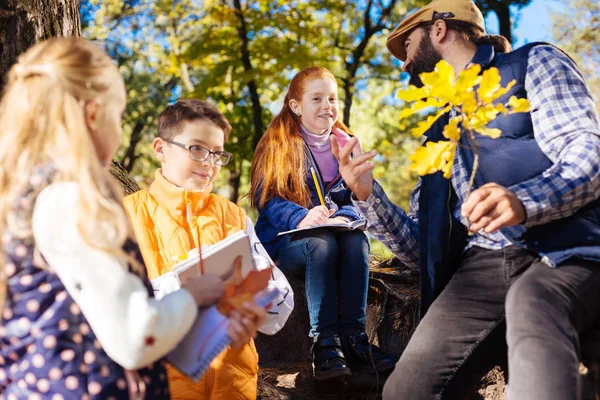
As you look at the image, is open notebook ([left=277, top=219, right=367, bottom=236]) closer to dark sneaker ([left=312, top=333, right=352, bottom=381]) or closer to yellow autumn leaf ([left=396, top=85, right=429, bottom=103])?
dark sneaker ([left=312, top=333, right=352, bottom=381])

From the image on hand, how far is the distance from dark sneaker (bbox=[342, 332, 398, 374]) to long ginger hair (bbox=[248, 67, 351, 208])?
87 cm

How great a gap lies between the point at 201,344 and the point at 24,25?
81.7 inches

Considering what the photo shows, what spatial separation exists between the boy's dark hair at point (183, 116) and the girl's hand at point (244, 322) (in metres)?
1.28

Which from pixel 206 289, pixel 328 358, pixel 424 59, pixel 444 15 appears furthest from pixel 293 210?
pixel 206 289

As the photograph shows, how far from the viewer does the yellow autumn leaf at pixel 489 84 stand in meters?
2.14

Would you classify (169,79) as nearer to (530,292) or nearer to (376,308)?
(376,308)

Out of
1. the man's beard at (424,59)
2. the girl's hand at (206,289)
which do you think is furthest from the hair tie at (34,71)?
the man's beard at (424,59)

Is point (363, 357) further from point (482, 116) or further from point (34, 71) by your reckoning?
point (34, 71)

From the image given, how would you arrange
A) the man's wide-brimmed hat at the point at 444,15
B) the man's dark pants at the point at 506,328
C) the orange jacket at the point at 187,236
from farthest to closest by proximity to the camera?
1. the man's wide-brimmed hat at the point at 444,15
2. the orange jacket at the point at 187,236
3. the man's dark pants at the point at 506,328

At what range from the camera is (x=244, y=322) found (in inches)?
75.2

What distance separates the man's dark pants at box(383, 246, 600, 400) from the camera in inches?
82.7

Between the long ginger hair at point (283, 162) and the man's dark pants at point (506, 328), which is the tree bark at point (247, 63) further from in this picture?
the man's dark pants at point (506, 328)

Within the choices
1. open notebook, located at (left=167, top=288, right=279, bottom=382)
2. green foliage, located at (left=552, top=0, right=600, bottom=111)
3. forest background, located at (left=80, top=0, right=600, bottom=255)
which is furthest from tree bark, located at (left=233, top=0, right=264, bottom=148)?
open notebook, located at (left=167, top=288, right=279, bottom=382)

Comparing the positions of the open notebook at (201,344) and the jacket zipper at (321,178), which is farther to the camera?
the jacket zipper at (321,178)
